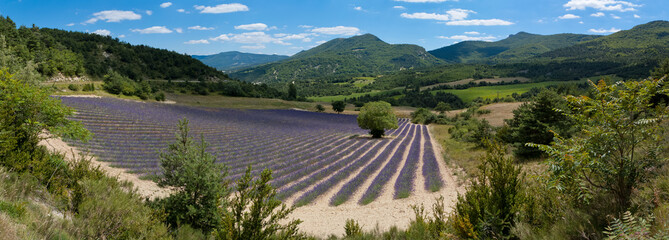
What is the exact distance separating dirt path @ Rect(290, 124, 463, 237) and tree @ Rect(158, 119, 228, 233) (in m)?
3.31

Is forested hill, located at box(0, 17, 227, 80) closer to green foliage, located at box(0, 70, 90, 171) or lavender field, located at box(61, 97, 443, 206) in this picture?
lavender field, located at box(61, 97, 443, 206)

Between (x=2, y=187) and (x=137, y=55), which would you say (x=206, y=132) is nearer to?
(x=2, y=187)

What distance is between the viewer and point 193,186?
21.4ft

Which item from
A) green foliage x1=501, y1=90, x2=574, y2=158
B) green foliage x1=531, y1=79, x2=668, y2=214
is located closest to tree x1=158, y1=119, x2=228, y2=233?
green foliage x1=531, y1=79, x2=668, y2=214

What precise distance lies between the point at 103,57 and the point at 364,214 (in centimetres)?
11102

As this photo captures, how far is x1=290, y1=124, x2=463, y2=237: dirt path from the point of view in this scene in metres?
9.24

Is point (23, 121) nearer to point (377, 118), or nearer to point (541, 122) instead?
point (541, 122)

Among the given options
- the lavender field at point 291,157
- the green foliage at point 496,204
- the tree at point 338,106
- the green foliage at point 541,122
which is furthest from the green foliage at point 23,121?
the tree at point 338,106

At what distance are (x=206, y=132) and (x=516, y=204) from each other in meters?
24.7

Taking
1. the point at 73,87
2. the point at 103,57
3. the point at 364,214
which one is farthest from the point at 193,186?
the point at 103,57

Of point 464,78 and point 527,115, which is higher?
point 464,78

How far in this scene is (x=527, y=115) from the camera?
16750 millimetres

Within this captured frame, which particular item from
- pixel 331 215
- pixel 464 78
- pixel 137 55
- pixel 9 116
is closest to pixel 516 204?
pixel 331 215

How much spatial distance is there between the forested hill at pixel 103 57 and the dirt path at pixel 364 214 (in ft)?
227
